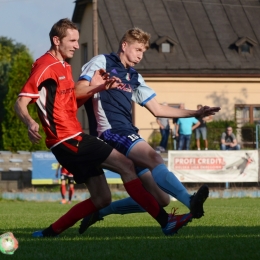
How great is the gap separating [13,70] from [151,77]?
851cm

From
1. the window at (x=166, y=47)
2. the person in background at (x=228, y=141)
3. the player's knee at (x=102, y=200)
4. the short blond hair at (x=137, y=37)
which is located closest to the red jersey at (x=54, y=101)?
the player's knee at (x=102, y=200)

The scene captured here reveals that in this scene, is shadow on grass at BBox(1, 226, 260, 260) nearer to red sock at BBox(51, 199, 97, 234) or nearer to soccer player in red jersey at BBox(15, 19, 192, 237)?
red sock at BBox(51, 199, 97, 234)

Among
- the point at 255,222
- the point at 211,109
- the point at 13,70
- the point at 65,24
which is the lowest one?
the point at 255,222

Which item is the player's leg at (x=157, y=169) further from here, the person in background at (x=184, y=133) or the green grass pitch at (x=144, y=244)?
the person in background at (x=184, y=133)

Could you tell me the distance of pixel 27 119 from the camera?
7.26m

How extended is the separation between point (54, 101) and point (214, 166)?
17.2m

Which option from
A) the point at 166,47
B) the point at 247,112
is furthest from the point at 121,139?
the point at 247,112

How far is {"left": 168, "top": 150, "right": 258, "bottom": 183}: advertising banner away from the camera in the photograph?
24.3 m

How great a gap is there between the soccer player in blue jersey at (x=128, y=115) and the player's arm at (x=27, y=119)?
0.65 m

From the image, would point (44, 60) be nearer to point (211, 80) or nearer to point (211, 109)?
point (211, 109)

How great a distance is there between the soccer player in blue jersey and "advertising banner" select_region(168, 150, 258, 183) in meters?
15.6

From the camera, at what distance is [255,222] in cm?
1052

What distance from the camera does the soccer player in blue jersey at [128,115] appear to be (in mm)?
8023

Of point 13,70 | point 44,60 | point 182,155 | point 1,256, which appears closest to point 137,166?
point 44,60
